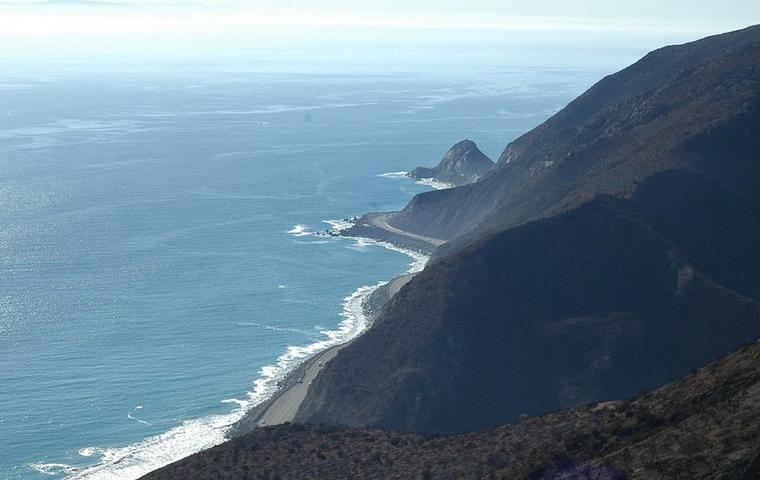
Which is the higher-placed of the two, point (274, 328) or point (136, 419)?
point (274, 328)

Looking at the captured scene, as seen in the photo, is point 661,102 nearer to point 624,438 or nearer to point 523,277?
point 523,277

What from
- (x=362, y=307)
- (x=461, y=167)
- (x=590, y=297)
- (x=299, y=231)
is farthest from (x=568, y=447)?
(x=461, y=167)

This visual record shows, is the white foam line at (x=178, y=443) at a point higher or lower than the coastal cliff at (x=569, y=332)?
lower

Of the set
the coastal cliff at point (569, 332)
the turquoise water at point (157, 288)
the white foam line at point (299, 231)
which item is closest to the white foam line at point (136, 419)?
the turquoise water at point (157, 288)

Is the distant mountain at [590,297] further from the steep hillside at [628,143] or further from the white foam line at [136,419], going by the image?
the white foam line at [136,419]

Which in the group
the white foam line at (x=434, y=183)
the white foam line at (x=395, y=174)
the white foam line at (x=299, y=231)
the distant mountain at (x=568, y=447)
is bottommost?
the distant mountain at (x=568, y=447)

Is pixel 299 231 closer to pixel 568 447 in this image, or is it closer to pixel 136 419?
pixel 136 419

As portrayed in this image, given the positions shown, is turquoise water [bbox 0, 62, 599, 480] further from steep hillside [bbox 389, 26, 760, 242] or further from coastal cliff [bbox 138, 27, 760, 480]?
steep hillside [bbox 389, 26, 760, 242]

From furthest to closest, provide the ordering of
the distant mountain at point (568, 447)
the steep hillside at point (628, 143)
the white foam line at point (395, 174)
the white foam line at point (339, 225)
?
the white foam line at point (395, 174)
the white foam line at point (339, 225)
the steep hillside at point (628, 143)
the distant mountain at point (568, 447)
